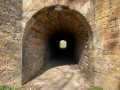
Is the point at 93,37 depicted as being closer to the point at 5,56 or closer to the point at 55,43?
the point at 5,56

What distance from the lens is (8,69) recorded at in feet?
7.77

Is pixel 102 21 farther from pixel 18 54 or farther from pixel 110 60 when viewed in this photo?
pixel 18 54

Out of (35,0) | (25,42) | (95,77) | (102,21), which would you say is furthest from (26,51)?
(102,21)

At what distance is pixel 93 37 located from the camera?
2738mm

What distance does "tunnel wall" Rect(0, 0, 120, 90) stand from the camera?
217 centimetres

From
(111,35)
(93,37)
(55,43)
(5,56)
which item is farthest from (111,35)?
(55,43)

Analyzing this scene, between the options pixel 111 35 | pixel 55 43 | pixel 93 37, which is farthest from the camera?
pixel 55 43

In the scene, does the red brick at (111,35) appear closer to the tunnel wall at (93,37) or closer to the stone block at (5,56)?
the tunnel wall at (93,37)

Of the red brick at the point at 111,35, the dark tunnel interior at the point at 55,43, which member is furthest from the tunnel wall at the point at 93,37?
the dark tunnel interior at the point at 55,43

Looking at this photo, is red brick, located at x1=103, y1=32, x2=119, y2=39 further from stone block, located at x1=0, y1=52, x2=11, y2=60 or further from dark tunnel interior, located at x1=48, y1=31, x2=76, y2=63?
dark tunnel interior, located at x1=48, y1=31, x2=76, y2=63

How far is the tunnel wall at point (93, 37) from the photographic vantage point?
85.6 inches

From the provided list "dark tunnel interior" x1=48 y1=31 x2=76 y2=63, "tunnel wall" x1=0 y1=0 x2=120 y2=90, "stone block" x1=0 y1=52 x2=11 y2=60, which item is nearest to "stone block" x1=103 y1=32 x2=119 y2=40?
"tunnel wall" x1=0 y1=0 x2=120 y2=90

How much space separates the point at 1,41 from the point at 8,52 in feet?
1.19

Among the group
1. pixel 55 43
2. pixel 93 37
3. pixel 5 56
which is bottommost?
pixel 5 56
